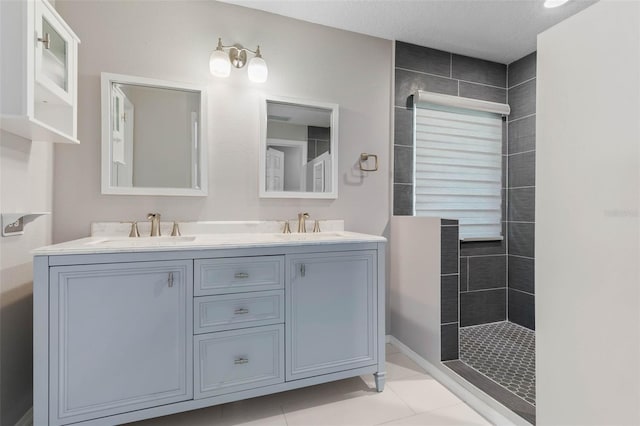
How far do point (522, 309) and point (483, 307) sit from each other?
320mm

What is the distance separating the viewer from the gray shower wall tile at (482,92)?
2.70 metres

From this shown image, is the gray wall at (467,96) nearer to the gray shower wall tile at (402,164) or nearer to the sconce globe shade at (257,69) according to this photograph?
the gray shower wall tile at (402,164)

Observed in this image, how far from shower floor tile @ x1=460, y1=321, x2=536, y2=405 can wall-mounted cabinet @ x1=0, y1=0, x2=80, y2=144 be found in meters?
2.65

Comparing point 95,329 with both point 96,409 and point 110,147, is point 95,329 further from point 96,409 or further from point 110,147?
point 110,147

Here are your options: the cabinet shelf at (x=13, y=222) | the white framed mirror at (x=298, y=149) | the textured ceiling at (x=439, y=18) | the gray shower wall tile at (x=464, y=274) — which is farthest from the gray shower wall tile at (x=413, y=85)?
the cabinet shelf at (x=13, y=222)

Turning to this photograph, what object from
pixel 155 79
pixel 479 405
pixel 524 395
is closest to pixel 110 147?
pixel 155 79

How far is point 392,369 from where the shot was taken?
6.81 feet

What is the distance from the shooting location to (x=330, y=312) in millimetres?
1713

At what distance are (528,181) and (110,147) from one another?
3.14 m

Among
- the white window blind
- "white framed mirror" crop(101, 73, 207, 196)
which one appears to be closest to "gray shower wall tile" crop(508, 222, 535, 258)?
the white window blind

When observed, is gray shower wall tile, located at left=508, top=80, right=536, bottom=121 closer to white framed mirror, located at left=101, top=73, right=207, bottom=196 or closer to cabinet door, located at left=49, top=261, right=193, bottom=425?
white framed mirror, located at left=101, top=73, right=207, bottom=196

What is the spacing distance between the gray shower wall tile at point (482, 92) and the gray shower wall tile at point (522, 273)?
1.46 meters

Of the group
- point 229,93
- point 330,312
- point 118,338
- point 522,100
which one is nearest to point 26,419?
point 118,338

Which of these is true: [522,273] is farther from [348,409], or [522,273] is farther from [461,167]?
[348,409]
